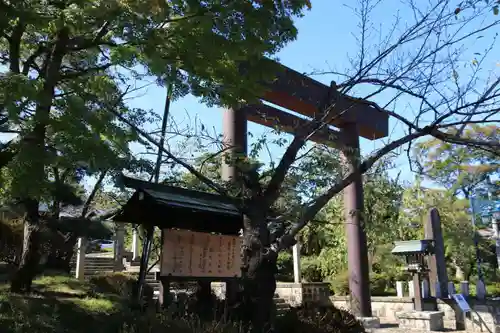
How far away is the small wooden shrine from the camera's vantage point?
7496 mm

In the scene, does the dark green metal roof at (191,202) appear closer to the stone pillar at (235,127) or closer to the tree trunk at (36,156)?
the stone pillar at (235,127)

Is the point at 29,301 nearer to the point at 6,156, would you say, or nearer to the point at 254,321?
the point at 6,156

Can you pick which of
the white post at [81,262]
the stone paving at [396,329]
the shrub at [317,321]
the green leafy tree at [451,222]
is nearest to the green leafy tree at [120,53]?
the shrub at [317,321]

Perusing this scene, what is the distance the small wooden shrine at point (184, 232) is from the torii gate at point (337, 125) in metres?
1.29

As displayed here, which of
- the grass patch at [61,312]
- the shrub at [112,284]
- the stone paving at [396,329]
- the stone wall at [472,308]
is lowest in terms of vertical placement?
the stone paving at [396,329]

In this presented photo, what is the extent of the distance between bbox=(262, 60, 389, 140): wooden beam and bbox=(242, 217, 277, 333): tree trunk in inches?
151

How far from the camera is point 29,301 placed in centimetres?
731

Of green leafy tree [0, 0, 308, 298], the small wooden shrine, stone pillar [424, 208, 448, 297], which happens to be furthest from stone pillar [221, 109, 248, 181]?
stone pillar [424, 208, 448, 297]

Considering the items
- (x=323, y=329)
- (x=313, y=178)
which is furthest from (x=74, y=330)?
(x=313, y=178)

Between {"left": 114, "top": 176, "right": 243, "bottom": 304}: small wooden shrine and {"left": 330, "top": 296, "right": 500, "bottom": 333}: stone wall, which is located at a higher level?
{"left": 114, "top": 176, "right": 243, "bottom": 304}: small wooden shrine

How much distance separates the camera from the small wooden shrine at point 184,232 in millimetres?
7496

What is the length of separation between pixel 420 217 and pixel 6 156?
1983 centimetres

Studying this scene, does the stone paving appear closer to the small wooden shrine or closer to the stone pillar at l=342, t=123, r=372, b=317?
the stone pillar at l=342, t=123, r=372, b=317

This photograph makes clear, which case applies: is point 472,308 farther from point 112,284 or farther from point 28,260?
point 28,260
